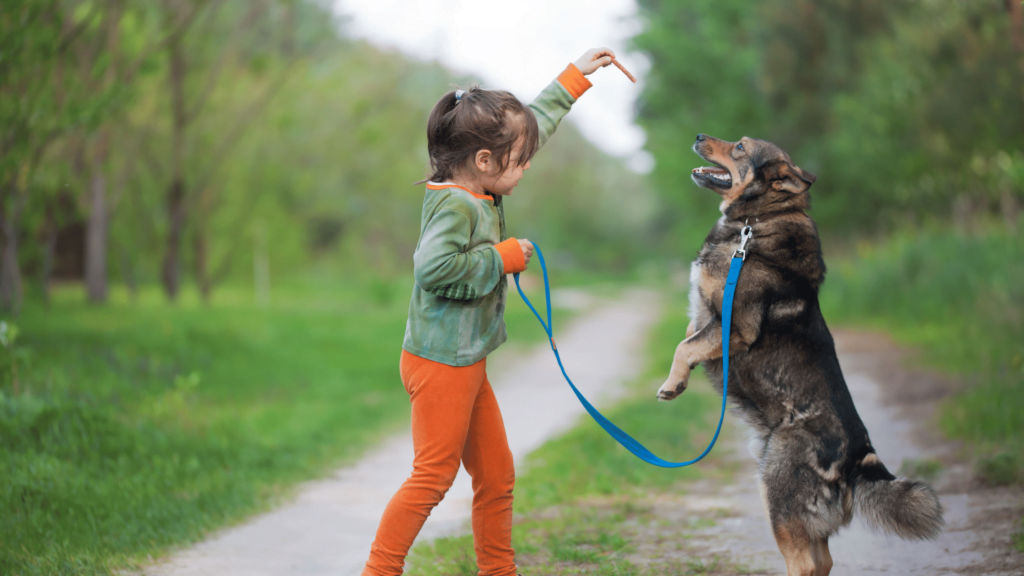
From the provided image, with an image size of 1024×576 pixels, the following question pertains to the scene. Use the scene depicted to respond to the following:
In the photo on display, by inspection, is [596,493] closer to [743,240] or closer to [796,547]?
[796,547]

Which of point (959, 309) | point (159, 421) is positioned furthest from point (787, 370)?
point (959, 309)

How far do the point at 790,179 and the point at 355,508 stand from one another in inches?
126

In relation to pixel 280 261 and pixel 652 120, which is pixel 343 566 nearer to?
pixel 280 261

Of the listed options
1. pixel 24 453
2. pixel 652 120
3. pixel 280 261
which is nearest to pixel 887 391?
pixel 24 453

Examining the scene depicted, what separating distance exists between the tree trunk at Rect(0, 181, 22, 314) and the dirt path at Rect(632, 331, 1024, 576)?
6.38m

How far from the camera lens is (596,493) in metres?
5.29

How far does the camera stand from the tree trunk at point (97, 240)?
11523mm

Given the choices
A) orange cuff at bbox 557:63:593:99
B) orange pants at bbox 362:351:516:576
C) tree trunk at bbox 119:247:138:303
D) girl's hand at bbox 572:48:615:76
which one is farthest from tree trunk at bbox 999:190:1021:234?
tree trunk at bbox 119:247:138:303

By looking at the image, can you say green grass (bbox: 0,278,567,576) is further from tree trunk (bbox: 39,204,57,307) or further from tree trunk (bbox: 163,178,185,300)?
tree trunk (bbox: 163,178,185,300)

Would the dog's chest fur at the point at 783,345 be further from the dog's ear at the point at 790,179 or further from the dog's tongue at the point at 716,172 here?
the dog's tongue at the point at 716,172

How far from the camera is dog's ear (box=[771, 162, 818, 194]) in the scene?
3502 millimetres

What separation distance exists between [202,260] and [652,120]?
14.7 m

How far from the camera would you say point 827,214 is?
60.9ft

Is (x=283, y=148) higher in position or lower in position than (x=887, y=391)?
higher
